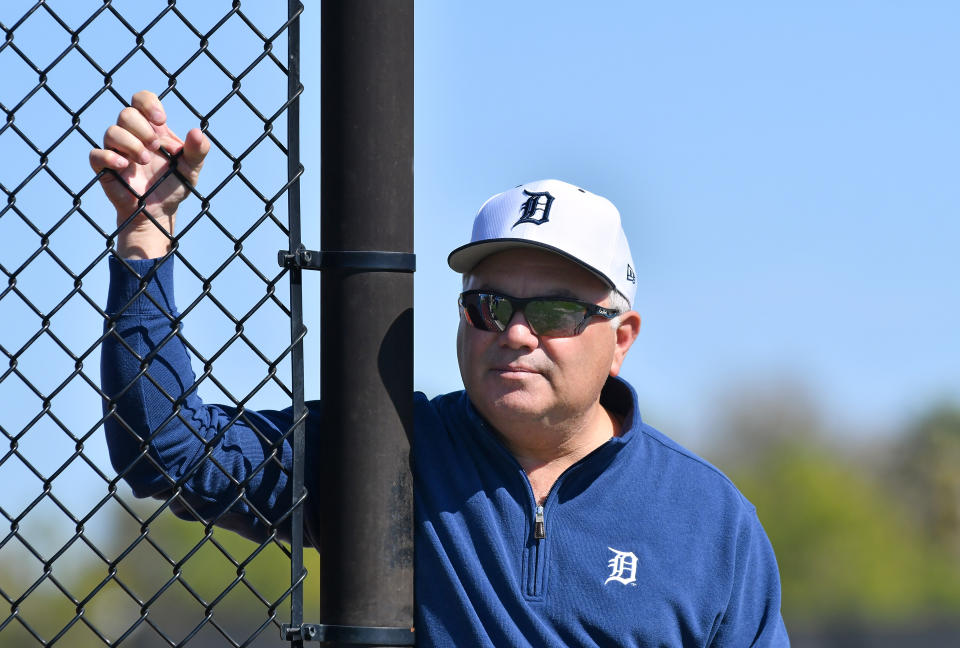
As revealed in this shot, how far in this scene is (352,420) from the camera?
231 centimetres

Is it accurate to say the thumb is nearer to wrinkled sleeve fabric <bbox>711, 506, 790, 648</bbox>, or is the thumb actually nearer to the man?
the man

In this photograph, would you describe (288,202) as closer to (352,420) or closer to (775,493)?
(352,420)

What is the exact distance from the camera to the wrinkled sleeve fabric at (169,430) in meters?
2.36

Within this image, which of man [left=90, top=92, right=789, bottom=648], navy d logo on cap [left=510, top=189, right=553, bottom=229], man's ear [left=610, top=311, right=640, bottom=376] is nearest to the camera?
man [left=90, top=92, right=789, bottom=648]

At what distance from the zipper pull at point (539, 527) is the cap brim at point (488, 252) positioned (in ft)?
1.72

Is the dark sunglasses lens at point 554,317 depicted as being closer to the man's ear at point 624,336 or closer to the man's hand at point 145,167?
the man's ear at point 624,336

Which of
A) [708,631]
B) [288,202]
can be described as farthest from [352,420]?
[708,631]

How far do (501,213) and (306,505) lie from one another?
762 mm

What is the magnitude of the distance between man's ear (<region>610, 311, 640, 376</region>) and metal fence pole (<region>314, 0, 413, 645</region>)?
703 millimetres

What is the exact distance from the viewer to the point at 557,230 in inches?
104

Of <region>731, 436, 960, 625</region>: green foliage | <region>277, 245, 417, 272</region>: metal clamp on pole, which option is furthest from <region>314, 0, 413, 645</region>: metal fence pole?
<region>731, 436, 960, 625</region>: green foliage

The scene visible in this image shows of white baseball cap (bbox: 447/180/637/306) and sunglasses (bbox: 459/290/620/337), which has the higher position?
white baseball cap (bbox: 447/180/637/306)

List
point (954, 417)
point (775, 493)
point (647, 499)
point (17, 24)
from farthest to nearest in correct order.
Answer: point (954, 417) → point (775, 493) → point (647, 499) → point (17, 24)

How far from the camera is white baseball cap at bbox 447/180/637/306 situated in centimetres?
262
